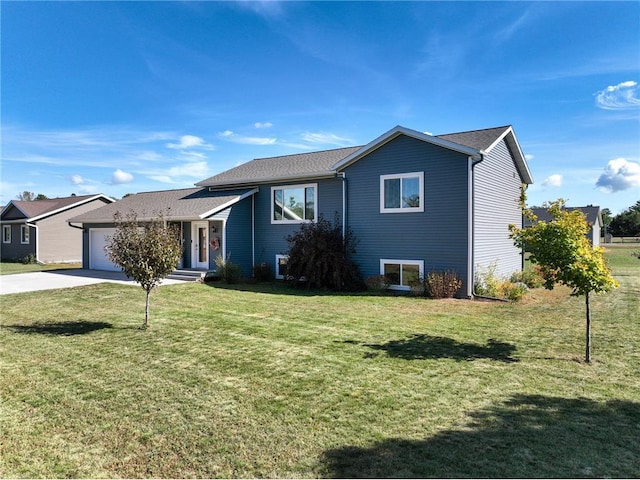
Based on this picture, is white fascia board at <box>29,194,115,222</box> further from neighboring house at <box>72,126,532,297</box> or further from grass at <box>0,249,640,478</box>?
grass at <box>0,249,640,478</box>

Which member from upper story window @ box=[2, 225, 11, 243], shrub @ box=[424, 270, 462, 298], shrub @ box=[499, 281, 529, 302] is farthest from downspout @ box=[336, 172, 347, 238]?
upper story window @ box=[2, 225, 11, 243]

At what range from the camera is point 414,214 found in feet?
47.3

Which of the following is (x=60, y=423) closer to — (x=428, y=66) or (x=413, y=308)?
(x=413, y=308)

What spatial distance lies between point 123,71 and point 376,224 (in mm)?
11325

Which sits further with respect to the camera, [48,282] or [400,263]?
[48,282]

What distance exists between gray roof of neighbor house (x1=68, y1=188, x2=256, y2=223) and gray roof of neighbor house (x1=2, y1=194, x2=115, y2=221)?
796cm

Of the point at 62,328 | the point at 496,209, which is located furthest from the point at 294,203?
the point at 62,328

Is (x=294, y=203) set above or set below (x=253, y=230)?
A: above

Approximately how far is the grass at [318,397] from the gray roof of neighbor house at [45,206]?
23.8m

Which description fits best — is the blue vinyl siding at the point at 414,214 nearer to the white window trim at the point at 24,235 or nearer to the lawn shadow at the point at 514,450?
the lawn shadow at the point at 514,450

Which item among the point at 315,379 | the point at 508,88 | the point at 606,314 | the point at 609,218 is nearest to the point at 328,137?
the point at 508,88

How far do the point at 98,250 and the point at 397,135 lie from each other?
18516mm

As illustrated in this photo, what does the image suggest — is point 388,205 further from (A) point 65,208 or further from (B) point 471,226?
(A) point 65,208

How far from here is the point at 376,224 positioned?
605 inches
